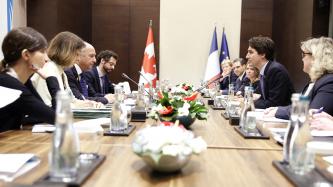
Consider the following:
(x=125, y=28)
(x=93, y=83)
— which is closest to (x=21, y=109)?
(x=93, y=83)

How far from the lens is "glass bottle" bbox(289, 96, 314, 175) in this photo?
4.09 feet

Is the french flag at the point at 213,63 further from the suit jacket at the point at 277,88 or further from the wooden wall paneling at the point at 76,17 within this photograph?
the suit jacket at the point at 277,88

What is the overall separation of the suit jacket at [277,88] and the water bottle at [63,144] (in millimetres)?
3052

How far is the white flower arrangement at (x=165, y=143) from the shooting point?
1192mm

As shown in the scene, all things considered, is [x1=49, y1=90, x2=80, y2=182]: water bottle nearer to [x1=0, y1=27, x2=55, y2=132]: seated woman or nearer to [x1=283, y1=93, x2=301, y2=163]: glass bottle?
[x1=283, y1=93, x2=301, y2=163]: glass bottle

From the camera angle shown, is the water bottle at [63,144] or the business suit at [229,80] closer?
the water bottle at [63,144]

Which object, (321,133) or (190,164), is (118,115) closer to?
(190,164)

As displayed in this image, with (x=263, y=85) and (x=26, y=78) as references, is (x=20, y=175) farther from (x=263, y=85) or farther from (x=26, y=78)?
(x=263, y=85)

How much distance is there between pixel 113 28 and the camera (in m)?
7.58

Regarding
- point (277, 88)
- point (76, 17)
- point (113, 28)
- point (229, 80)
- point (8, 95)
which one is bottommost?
point (229, 80)

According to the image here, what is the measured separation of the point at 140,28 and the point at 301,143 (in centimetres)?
654

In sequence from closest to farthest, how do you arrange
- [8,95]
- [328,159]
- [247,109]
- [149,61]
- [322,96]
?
1. [328,159]
2. [8,95]
3. [247,109]
4. [322,96]
5. [149,61]

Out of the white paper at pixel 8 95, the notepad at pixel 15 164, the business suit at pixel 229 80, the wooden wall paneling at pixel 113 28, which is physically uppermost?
the wooden wall paneling at pixel 113 28

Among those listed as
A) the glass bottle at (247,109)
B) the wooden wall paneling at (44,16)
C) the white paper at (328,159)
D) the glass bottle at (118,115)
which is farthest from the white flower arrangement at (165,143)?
the wooden wall paneling at (44,16)
